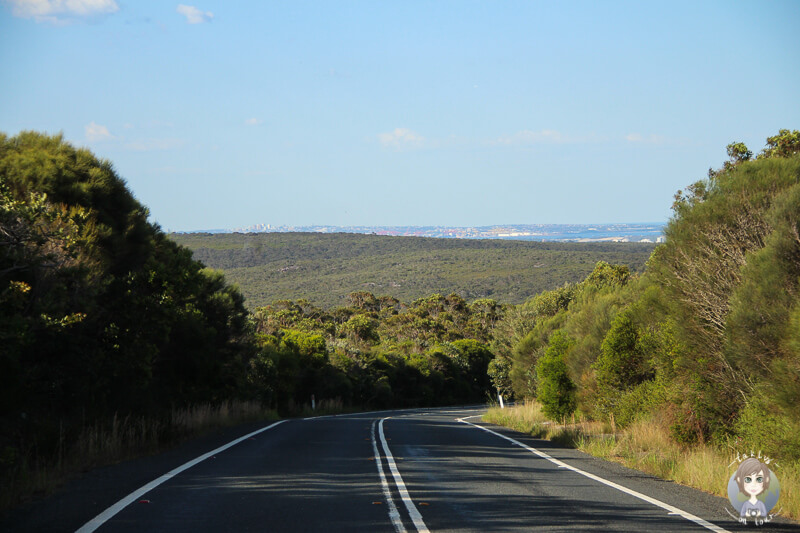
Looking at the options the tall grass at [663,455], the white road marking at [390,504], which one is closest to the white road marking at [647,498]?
the tall grass at [663,455]

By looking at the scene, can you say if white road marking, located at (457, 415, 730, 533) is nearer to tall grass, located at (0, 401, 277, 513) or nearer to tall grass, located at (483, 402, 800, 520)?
tall grass, located at (483, 402, 800, 520)

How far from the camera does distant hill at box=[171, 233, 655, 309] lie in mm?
111812

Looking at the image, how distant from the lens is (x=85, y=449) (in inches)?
543

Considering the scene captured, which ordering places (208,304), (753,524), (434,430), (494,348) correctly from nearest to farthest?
(753,524)
(434,430)
(208,304)
(494,348)

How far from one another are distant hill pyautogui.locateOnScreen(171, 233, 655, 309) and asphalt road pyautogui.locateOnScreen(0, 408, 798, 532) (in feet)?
279

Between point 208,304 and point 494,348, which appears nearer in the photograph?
point 208,304

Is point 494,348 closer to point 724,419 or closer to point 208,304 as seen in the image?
point 208,304

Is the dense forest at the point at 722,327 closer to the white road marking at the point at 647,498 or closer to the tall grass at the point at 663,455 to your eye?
the tall grass at the point at 663,455

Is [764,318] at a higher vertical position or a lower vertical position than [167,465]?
higher

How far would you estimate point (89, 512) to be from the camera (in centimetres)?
892

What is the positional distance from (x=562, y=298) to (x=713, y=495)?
38.9 metres

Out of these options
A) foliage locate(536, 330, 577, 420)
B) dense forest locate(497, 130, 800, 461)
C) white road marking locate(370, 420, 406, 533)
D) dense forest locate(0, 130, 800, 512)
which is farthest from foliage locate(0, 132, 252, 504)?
foliage locate(536, 330, 577, 420)

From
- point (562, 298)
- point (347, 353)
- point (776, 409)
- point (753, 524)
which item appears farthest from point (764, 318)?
point (347, 353)

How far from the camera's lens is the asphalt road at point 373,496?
27.5 feet
